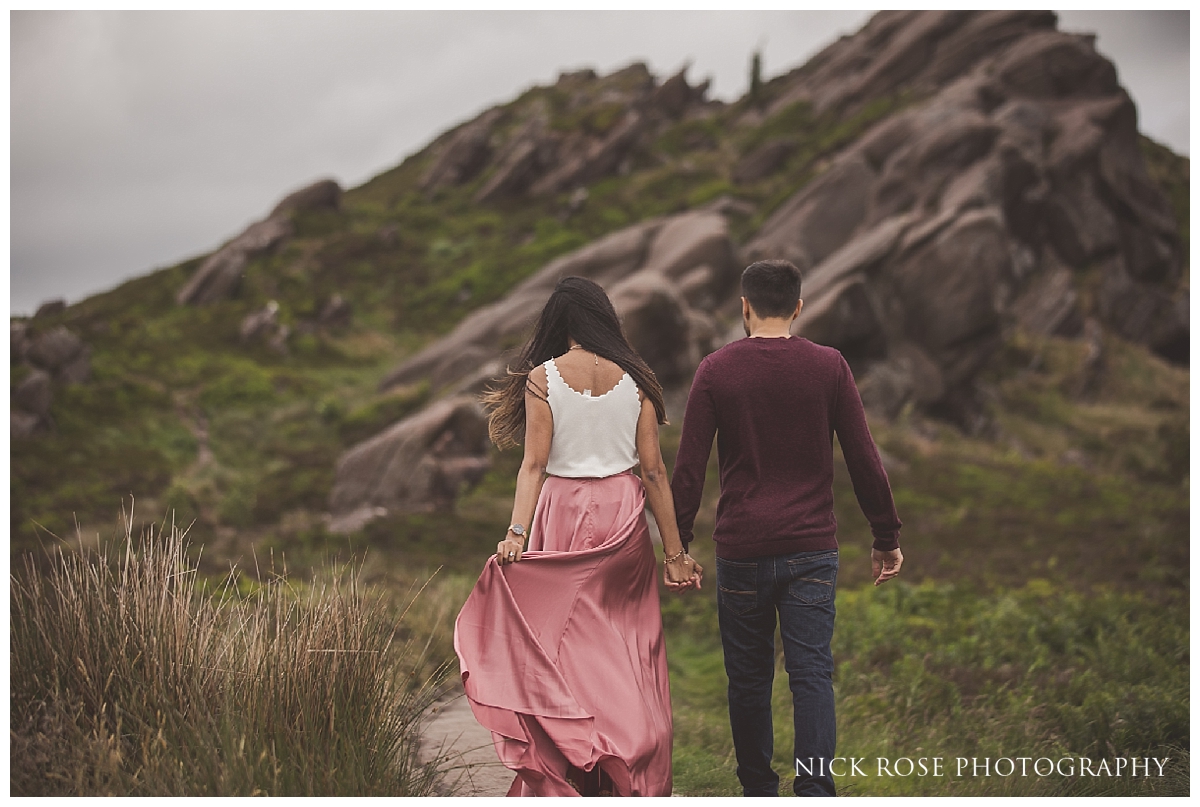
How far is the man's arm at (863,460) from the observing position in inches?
161

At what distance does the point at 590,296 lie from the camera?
4.44 metres

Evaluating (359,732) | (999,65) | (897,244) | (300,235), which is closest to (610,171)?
(300,235)

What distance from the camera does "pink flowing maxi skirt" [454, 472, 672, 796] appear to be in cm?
392

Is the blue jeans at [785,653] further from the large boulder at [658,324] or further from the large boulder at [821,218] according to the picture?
the large boulder at [821,218]

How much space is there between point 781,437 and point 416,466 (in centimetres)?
1310

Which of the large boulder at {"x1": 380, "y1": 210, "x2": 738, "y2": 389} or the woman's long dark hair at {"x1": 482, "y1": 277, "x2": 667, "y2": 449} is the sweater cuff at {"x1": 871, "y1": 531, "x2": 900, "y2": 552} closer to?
the woman's long dark hair at {"x1": 482, "y1": 277, "x2": 667, "y2": 449}

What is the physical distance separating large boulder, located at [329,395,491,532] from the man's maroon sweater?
38.5 ft

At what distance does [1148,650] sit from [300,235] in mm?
37430

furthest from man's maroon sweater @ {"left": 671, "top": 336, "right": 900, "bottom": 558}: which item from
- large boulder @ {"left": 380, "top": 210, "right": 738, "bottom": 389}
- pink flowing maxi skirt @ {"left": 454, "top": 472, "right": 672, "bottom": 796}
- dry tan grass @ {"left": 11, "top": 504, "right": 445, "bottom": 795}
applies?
large boulder @ {"left": 380, "top": 210, "right": 738, "bottom": 389}

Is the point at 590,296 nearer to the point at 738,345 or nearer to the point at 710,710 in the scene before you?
the point at 738,345

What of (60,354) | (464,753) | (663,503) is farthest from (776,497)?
(60,354)

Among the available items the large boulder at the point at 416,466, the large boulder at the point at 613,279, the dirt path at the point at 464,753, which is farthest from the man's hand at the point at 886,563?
the large boulder at the point at 613,279

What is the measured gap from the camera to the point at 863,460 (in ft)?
13.5

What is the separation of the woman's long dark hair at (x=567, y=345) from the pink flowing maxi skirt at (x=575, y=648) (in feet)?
A: 1.40
